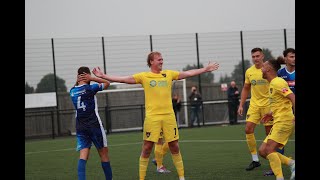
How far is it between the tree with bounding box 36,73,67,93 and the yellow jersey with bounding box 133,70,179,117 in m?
18.1

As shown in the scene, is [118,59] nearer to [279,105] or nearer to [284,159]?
[284,159]

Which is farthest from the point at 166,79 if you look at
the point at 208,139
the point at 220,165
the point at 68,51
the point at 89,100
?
the point at 68,51

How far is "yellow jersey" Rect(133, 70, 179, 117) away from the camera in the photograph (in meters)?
9.37

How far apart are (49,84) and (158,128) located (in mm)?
18817

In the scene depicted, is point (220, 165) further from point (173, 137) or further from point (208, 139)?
point (208, 139)

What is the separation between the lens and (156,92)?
939 centimetres

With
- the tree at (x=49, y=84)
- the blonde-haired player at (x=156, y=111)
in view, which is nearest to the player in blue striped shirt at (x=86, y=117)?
the blonde-haired player at (x=156, y=111)

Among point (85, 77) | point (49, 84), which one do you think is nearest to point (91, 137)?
point (85, 77)

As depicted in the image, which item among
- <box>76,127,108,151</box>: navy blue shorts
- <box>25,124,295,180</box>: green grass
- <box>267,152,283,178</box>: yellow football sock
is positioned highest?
<box>76,127,108,151</box>: navy blue shorts

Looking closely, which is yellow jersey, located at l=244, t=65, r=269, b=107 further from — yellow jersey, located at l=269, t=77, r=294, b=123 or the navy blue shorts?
the navy blue shorts

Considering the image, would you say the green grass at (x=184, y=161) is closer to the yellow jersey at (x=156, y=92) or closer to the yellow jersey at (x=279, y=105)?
the yellow jersey at (x=279, y=105)

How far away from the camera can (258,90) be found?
1151cm

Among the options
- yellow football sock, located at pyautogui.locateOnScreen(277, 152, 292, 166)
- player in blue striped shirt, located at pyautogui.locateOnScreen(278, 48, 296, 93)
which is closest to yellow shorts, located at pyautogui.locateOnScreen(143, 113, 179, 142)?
yellow football sock, located at pyautogui.locateOnScreen(277, 152, 292, 166)

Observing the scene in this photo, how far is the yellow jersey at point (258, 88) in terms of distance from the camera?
449 inches
